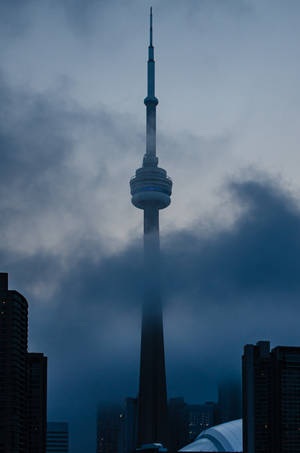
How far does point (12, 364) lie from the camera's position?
176 meters

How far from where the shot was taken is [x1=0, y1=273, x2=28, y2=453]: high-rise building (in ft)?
559

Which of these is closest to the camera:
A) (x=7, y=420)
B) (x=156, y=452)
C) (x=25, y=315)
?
(x=156, y=452)

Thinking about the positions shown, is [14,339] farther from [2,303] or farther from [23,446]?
[23,446]

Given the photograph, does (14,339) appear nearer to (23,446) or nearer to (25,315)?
(25,315)

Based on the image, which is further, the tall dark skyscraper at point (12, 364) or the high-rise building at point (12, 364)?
the high-rise building at point (12, 364)

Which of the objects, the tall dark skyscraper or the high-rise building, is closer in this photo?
the tall dark skyscraper

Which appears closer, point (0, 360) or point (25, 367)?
point (0, 360)

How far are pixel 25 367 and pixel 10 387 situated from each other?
1488 cm

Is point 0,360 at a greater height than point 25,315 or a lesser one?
lesser

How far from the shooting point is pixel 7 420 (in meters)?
168

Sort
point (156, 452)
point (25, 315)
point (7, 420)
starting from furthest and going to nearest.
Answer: point (25, 315) → point (7, 420) → point (156, 452)

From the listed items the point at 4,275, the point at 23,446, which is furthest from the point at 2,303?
the point at 23,446

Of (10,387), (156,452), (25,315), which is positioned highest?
(25,315)

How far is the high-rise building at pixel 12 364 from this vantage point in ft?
559
